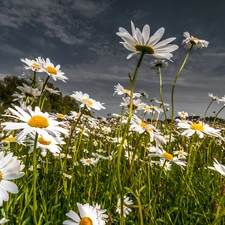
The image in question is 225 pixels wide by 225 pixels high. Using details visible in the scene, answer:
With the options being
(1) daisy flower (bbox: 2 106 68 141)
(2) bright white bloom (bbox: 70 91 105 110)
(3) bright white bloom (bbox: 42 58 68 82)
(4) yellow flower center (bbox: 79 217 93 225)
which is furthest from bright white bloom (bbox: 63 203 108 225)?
(3) bright white bloom (bbox: 42 58 68 82)

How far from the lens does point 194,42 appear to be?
2.95 meters

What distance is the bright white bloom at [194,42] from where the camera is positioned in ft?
9.68

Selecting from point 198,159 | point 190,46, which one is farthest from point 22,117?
point 198,159

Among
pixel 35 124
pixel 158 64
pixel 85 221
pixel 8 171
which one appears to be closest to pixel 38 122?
pixel 35 124

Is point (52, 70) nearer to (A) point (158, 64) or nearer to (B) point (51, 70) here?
(B) point (51, 70)

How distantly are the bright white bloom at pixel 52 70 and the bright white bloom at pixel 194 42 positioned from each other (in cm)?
169

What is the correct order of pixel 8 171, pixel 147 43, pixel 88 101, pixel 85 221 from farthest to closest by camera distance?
pixel 88 101, pixel 85 221, pixel 147 43, pixel 8 171

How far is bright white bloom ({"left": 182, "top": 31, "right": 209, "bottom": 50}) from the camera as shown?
9.68ft

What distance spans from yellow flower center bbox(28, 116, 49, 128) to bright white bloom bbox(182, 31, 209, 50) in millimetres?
2330

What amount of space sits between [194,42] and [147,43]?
2129 mm

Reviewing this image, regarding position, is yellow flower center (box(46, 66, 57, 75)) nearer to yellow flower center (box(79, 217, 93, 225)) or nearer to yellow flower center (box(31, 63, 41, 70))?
yellow flower center (box(31, 63, 41, 70))

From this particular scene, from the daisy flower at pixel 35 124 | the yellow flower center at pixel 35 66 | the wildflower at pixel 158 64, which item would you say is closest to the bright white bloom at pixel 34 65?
the yellow flower center at pixel 35 66

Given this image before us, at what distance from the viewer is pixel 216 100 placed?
384 centimetres

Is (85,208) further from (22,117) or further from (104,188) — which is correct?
(104,188)
